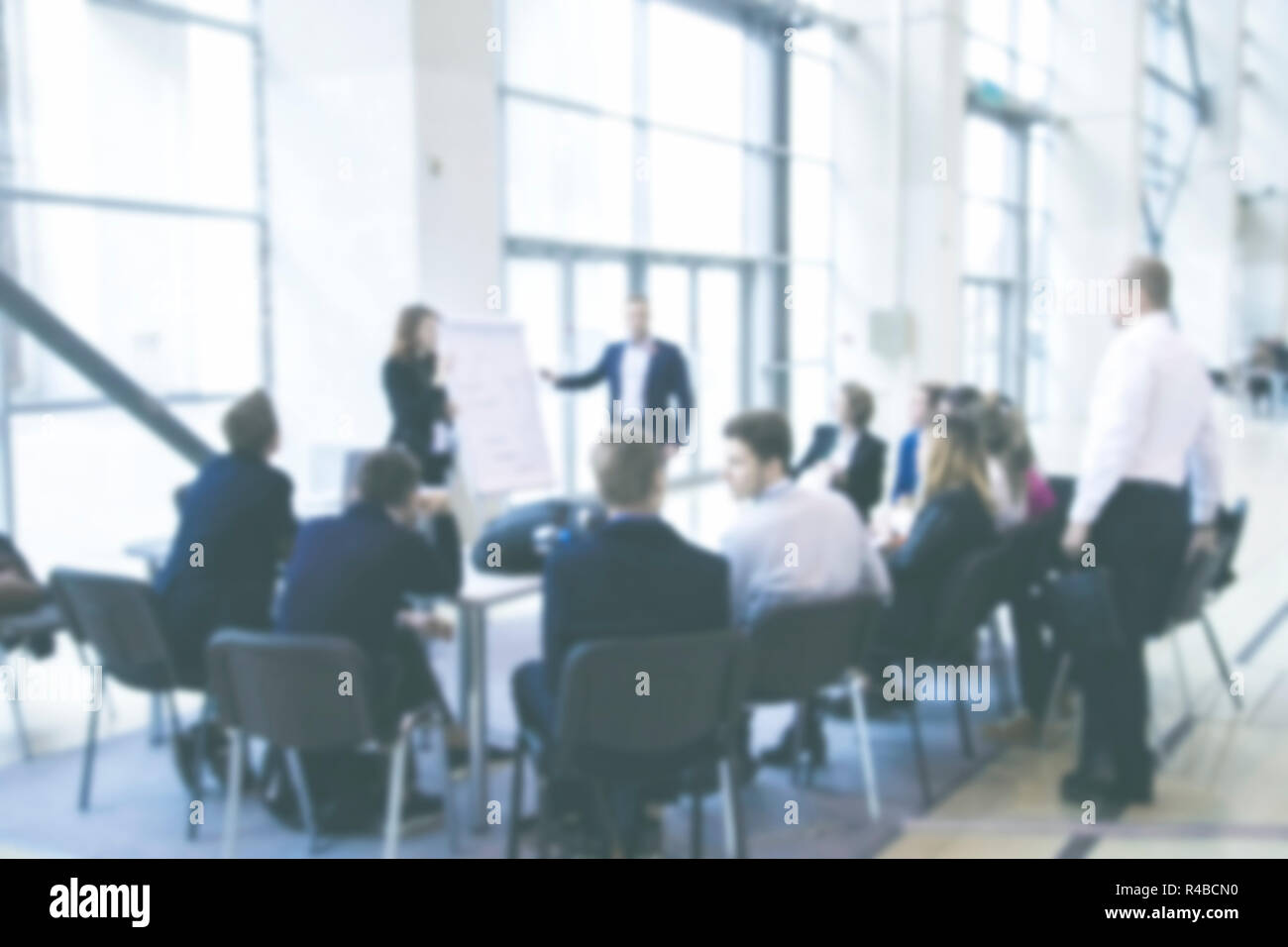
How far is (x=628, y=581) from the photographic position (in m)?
2.66

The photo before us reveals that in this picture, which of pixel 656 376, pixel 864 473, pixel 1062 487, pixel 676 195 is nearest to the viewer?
pixel 1062 487

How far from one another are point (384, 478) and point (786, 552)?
1087 mm

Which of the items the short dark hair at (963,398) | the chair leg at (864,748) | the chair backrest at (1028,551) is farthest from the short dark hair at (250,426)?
the chair backrest at (1028,551)

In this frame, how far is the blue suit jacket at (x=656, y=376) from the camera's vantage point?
→ 6297 mm

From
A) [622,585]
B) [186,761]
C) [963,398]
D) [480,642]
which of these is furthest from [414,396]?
[622,585]

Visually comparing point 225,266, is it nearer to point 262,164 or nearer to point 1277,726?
point 262,164

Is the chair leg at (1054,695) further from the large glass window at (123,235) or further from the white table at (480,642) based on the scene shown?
the large glass window at (123,235)

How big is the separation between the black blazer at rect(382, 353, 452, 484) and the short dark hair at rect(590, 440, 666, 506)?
2.55 meters

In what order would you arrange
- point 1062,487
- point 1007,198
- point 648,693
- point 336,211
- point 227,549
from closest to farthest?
1. point 648,693
2. point 227,549
3. point 1062,487
4. point 336,211
5. point 1007,198

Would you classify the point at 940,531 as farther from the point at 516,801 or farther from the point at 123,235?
the point at 123,235

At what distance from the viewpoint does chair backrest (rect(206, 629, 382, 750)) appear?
8.84 ft

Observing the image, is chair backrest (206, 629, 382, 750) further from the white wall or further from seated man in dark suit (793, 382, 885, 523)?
the white wall

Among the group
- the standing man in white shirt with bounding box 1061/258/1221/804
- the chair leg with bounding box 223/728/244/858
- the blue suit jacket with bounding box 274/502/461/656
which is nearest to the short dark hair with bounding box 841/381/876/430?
the standing man in white shirt with bounding box 1061/258/1221/804
